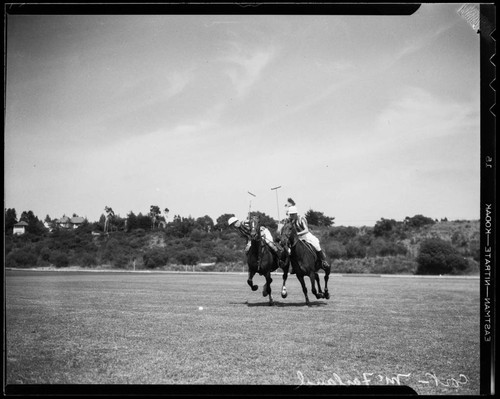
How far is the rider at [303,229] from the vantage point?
1045cm

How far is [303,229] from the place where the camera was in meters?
11.2

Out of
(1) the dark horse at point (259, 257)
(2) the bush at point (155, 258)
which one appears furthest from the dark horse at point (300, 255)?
(2) the bush at point (155, 258)

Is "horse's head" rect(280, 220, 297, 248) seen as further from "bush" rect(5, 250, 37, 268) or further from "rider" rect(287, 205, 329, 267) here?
"bush" rect(5, 250, 37, 268)

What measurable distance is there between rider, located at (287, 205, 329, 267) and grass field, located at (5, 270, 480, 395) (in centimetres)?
131

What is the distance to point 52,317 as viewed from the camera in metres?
10.3

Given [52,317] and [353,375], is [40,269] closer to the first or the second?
[52,317]

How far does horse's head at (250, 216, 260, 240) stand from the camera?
10.2 metres

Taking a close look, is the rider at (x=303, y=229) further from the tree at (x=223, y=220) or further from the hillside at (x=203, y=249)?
the hillside at (x=203, y=249)

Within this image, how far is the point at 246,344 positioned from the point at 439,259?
1854 centimetres

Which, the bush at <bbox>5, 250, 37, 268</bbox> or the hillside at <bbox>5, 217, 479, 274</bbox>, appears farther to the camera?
the hillside at <bbox>5, 217, 479, 274</bbox>

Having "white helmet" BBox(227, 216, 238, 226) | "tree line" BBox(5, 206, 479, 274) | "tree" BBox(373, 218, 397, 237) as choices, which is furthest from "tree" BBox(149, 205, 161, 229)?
"tree" BBox(373, 218, 397, 237)
